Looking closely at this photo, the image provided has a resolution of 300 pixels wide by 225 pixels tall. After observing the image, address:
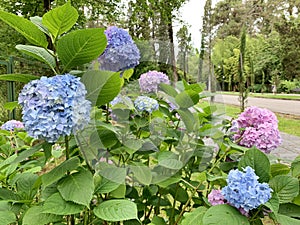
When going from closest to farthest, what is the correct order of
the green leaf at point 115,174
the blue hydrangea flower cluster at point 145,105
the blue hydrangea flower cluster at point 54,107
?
the blue hydrangea flower cluster at point 54,107 < the green leaf at point 115,174 < the blue hydrangea flower cluster at point 145,105

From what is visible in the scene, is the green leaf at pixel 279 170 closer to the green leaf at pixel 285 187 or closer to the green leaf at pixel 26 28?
the green leaf at pixel 285 187

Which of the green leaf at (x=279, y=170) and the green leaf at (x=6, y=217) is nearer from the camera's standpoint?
the green leaf at (x=6, y=217)

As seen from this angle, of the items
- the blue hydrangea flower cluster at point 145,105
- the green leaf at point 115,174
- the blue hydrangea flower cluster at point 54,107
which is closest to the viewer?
the blue hydrangea flower cluster at point 54,107

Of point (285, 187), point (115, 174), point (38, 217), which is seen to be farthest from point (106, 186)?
point (285, 187)

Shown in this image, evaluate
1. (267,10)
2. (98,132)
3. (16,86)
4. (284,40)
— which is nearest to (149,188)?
(98,132)

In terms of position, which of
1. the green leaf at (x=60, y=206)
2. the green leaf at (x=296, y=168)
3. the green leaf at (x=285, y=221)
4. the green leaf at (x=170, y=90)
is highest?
the green leaf at (x=170, y=90)

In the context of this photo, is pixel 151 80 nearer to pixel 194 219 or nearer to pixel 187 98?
pixel 187 98

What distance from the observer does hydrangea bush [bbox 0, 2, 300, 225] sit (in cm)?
51

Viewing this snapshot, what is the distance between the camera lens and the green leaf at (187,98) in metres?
0.70

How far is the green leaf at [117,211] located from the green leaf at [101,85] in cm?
19

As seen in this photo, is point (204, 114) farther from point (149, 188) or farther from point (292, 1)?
point (292, 1)

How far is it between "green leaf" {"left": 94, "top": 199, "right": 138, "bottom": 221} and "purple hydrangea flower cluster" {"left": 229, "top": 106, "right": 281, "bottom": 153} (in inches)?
13.5

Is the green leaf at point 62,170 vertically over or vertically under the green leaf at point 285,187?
over

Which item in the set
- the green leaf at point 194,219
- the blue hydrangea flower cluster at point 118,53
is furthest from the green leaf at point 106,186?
the blue hydrangea flower cluster at point 118,53
